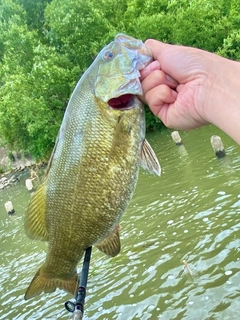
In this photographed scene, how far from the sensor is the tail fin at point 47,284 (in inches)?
127

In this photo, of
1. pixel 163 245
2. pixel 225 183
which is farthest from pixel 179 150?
pixel 163 245

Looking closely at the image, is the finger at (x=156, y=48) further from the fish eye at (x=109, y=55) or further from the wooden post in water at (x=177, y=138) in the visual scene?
the wooden post in water at (x=177, y=138)

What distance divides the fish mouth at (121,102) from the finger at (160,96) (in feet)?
0.37

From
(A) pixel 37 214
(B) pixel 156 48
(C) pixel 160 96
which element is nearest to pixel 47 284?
(A) pixel 37 214

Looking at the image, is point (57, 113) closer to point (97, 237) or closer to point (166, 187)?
point (166, 187)

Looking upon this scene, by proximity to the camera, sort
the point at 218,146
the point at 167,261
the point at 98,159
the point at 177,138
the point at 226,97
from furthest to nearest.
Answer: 1. the point at 177,138
2. the point at 218,146
3. the point at 167,261
4. the point at 98,159
5. the point at 226,97

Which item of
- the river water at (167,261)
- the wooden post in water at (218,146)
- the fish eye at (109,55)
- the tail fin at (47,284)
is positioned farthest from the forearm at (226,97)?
the wooden post in water at (218,146)

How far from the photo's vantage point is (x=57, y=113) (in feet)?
105

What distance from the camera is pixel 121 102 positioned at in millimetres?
2773

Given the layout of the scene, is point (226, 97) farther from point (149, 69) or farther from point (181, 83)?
point (149, 69)

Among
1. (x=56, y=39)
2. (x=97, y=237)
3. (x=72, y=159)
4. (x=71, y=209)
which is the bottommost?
(x=97, y=237)

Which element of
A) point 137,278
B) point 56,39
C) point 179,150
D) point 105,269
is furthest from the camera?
point 56,39

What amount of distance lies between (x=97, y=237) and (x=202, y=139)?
55.8 ft

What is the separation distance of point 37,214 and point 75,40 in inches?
1138
